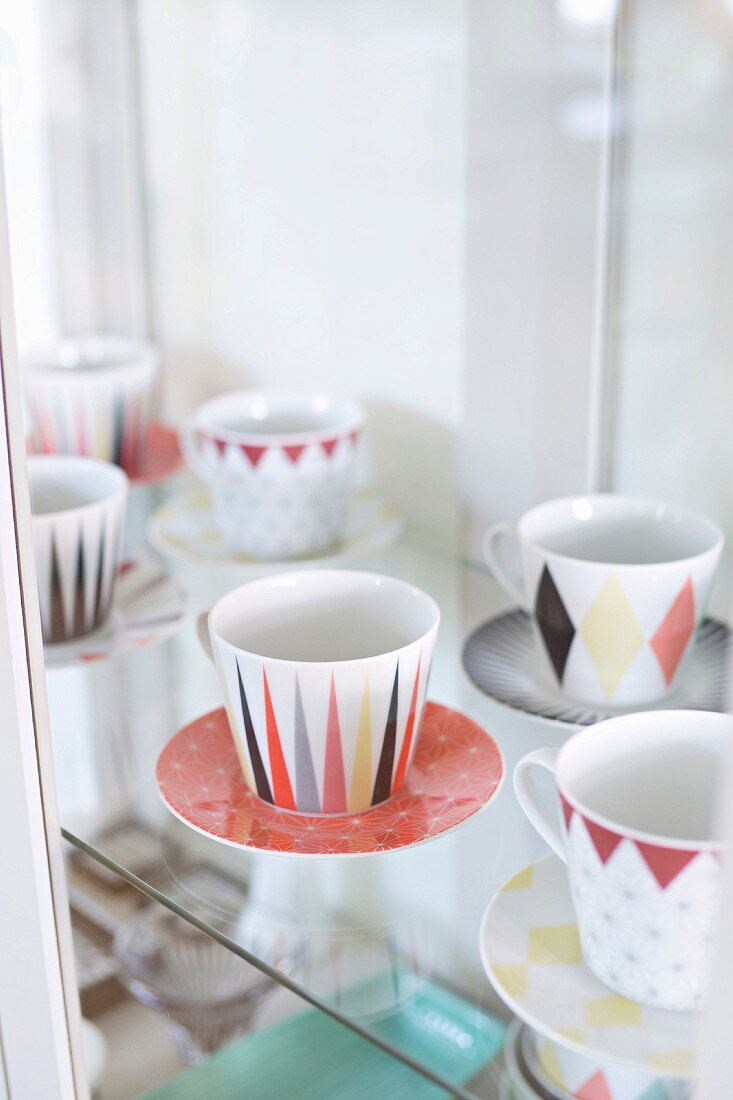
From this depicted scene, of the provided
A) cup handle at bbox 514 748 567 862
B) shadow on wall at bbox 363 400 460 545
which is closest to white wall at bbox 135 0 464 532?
shadow on wall at bbox 363 400 460 545

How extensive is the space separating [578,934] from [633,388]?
0.20 meters

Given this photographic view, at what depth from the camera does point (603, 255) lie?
401mm

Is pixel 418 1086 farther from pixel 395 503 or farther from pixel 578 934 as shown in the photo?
pixel 395 503

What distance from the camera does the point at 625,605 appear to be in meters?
0.34

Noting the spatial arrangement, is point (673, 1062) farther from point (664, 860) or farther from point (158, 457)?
point (158, 457)

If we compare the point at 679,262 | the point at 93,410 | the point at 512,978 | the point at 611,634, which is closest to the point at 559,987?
the point at 512,978

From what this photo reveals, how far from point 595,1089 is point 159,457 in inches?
14.8

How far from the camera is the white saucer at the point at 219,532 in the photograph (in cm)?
46

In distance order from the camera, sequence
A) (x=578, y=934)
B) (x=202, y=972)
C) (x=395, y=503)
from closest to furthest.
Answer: (x=578, y=934) → (x=202, y=972) → (x=395, y=503)

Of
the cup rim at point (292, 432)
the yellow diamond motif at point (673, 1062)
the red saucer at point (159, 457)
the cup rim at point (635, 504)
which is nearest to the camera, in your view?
the yellow diamond motif at point (673, 1062)

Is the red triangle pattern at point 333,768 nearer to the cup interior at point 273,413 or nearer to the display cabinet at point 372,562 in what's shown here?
the display cabinet at point 372,562

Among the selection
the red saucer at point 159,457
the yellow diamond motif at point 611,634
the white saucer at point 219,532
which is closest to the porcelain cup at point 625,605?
the yellow diamond motif at point 611,634

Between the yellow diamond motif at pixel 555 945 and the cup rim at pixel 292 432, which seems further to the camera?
the cup rim at pixel 292 432

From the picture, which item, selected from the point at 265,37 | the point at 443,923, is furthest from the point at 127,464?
the point at 443,923
